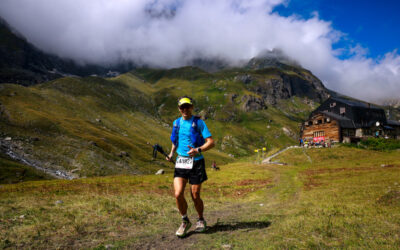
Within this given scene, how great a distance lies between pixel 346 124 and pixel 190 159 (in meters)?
68.4

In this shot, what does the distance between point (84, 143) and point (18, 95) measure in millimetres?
79621

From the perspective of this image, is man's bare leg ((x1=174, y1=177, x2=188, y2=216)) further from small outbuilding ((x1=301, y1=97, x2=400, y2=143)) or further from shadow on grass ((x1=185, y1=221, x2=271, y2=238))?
small outbuilding ((x1=301, y1=97, x2=400, y2=143))

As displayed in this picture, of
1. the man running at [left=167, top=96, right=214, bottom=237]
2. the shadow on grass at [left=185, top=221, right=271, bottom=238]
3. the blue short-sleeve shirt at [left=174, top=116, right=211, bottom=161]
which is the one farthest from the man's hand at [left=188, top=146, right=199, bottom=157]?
the shadow on grass at [left=185, top=221, right=271, bottom=238]

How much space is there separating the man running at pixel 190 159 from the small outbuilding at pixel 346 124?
6463cm

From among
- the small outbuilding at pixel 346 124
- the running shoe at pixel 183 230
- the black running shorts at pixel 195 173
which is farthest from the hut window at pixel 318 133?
the running shoe at pixel 183 230

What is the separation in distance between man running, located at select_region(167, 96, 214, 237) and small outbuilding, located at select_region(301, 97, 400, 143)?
6463 centimetres

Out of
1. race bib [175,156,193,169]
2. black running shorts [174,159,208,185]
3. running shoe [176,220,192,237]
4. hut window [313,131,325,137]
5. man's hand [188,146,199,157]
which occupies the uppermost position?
hut window [313,131,325,137]

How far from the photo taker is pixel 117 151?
7812 cm

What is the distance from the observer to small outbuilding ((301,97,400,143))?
6116 centimetres

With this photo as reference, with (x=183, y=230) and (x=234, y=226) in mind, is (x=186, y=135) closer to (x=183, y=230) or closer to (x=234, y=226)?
(x=183, y=230)

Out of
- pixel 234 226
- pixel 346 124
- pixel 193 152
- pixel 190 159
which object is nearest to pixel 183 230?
pixel 234 226

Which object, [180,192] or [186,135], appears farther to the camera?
[186,135]

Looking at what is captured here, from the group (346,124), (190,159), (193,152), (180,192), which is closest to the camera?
(193,152)

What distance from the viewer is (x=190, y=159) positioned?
25.6 ft
